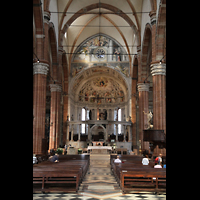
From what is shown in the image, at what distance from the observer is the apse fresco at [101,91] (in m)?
37.5

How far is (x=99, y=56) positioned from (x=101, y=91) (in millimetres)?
6503

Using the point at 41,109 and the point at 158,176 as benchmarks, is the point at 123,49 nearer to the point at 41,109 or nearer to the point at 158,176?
the point at 41,109

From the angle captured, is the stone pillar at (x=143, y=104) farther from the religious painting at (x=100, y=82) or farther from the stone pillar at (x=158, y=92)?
the religious painting at (x=100, y=82)

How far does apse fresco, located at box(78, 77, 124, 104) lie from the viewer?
3747cm

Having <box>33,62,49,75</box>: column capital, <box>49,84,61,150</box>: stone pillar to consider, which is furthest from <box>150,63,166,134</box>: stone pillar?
<box>49,84,61,150</box>: stone pillar

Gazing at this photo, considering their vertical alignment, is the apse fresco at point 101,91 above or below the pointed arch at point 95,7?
below

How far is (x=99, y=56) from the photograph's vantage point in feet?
111

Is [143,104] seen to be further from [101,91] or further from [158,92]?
[101,91]

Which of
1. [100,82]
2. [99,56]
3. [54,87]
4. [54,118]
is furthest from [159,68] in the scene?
[100,82]

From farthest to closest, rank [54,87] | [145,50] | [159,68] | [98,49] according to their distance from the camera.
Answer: [98,49], [54,87], [145,50], [159,68]

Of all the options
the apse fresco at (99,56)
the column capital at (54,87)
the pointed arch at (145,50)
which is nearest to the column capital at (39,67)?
the column capital at (54,87)

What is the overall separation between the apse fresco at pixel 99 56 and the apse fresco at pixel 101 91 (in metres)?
4.11
